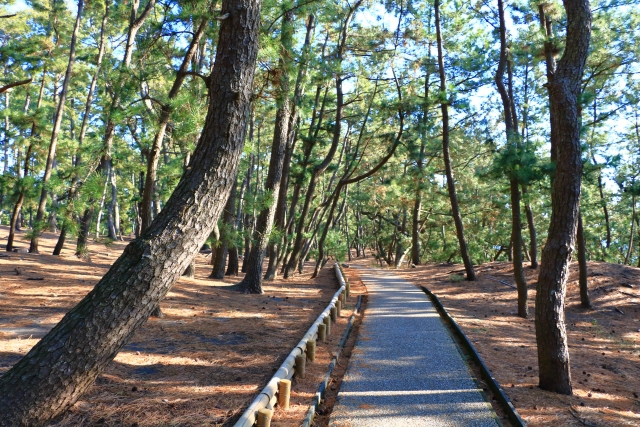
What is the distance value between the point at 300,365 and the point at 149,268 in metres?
2.78

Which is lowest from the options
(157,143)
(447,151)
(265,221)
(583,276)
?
(583,276)

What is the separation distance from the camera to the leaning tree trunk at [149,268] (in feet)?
9.66

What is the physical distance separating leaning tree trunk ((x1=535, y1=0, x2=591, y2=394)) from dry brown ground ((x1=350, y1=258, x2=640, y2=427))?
0.46m

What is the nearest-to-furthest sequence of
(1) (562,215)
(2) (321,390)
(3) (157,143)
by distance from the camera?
(2) (321,390) → (1) (562,215) → (3) (157,143)

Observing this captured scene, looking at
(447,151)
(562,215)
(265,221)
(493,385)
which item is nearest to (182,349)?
(493,385)

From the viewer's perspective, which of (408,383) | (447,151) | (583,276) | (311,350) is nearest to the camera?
(408,383)

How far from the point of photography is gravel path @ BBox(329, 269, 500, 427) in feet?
13.9

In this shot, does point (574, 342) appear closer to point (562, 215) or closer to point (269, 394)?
point (562, 215)

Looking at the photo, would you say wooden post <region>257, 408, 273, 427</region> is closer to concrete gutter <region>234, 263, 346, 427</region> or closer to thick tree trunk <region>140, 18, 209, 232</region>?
concrete gutter <region>234, 263, 346, 427</region>

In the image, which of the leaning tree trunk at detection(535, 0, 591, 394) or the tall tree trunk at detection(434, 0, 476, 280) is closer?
the leaning tree trunk at detection(535, 0, 591, 394)

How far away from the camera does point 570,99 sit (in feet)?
18.8

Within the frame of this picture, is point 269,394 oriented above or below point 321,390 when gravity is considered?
above

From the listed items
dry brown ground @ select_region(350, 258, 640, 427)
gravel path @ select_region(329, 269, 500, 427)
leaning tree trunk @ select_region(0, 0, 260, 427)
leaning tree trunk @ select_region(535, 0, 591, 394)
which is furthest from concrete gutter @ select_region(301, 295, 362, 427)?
leaning tree trunk @ select_region(535, 0, 591, 394)

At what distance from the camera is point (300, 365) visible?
5336mm
